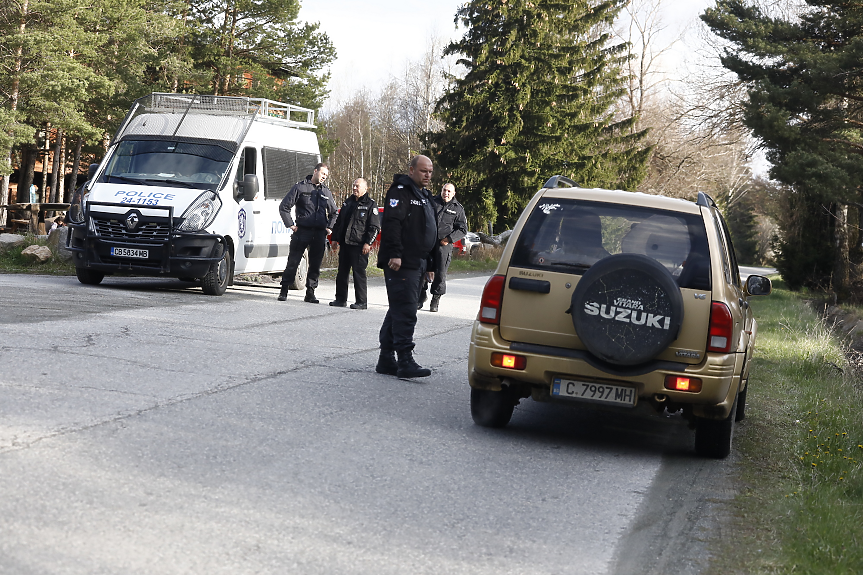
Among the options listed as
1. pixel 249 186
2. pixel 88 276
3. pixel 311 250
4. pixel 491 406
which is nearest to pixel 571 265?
pixel 491 406

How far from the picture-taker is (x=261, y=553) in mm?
3904

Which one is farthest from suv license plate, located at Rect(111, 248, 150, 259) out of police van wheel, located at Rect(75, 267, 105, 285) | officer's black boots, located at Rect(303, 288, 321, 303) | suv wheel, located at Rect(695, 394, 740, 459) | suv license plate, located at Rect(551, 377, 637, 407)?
suv wheel, located at Rect(695, 394, 740, 459)

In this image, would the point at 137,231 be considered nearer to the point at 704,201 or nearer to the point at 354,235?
the point at 354,235

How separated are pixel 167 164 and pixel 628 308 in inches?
419

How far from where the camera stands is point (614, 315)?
6.04 meters

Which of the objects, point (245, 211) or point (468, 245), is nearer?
point (245, 211)

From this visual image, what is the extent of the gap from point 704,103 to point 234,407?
2813 cm

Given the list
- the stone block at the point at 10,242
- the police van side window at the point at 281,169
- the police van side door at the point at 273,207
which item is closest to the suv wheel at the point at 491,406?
the police van side door at the point at 273,207

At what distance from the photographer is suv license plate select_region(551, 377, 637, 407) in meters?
6.19

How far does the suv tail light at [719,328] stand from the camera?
242 inches

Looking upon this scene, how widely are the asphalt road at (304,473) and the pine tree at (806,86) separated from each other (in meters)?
18.5

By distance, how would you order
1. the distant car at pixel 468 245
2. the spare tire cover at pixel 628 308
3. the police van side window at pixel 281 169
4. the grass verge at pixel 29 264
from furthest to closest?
1. the distant car at pixel 468 245
2. the grass verge at pixel 29 264
3. the police van side window at pixel 281 169
4. the spare tire cover at pixel 628 308

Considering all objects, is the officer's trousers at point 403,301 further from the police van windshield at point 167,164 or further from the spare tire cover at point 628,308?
the police van windshield at point 167,164

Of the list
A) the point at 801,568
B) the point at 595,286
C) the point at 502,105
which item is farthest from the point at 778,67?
the point at 801,568
